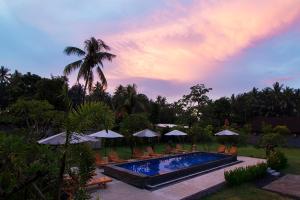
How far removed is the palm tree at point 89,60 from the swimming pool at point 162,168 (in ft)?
36.7

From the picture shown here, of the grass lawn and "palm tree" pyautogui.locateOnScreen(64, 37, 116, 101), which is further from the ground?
"palm tree" pyautogui.locateOnScreen(64, 37, 116, 101)

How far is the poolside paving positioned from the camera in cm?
1339

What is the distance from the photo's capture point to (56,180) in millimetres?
4266

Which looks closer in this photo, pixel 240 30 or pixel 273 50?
pixel 240 30

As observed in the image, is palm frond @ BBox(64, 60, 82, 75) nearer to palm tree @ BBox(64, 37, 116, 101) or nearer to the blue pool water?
palm tree @ BBox(64, 37, 116, 101)

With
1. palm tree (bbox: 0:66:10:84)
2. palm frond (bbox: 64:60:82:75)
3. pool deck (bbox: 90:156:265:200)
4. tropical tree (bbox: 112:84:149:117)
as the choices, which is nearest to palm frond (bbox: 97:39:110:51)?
palm frond (bbox: 64:60:82:75)

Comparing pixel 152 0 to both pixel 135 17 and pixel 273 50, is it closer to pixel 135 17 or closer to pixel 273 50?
pixel 135 17

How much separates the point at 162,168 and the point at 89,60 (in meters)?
13.9

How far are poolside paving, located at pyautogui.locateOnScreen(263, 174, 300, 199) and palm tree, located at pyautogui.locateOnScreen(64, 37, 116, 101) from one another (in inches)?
730

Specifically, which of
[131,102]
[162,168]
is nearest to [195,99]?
[131,102]

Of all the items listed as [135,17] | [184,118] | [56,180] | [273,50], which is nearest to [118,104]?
[184,118]

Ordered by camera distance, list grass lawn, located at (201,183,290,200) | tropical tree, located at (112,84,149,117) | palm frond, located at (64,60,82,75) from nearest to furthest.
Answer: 1. grass lawn, located at (201,183,290,200)
2. palm frond, located at (64,60,82,75)
3. tropical tree, located at (112,84,149,117)

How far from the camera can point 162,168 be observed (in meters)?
19.3

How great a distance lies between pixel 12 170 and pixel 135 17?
10.7 meters
